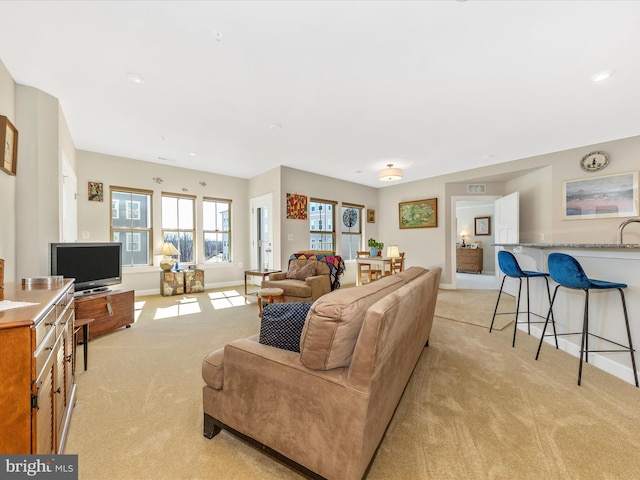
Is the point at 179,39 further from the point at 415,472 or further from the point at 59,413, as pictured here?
the point at 415,472

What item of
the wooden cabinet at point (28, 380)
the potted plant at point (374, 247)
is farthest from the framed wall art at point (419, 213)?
the wooden cabinet at point (28, 380)

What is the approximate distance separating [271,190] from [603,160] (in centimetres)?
559

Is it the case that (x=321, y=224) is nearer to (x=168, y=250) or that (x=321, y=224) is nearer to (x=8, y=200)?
(x=168, y=250)

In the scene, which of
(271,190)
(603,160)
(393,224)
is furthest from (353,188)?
(603,160)

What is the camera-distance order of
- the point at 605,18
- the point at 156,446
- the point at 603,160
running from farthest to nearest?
the point at 603,160
the point at 605,18
the point at 156,446

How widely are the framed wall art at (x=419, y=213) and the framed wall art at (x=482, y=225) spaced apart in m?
3.59

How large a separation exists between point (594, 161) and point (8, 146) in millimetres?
7248

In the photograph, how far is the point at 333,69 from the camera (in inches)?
98.0

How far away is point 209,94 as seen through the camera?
2.91 metres

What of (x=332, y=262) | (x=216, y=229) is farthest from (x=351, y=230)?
(x=216, y=229)

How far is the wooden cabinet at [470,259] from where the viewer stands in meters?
8.82

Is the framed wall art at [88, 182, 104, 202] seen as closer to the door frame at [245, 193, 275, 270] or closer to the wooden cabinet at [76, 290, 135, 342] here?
the wooden cabinet at [76, 290, 135, 342]

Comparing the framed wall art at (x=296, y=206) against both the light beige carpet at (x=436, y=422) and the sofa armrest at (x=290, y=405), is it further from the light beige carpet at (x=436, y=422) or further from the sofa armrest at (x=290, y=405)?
the sofa armrest at (x=290, y=405)

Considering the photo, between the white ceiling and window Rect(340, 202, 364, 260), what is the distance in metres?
2.89
